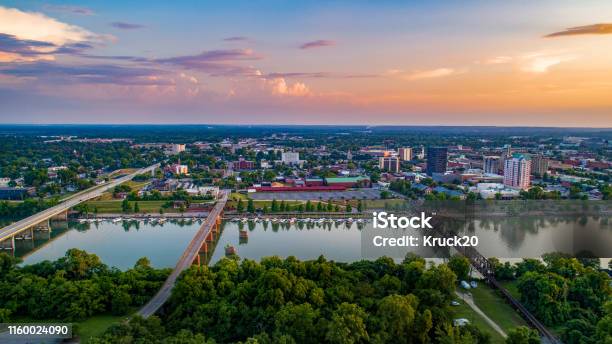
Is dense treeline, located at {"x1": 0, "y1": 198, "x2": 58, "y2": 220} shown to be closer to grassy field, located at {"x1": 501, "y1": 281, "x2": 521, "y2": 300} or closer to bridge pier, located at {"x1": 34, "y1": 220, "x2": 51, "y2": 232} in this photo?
bridge pier, located at {"x1": 34, "y1": 220, "x2": 51, "y2": 232}

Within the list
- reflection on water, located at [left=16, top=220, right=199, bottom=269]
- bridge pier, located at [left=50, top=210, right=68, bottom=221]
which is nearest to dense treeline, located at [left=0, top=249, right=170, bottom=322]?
reflection on water, located at [left=16, top=220, right=199, bottom=269]

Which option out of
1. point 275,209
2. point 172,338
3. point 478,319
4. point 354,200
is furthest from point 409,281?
point 354,200

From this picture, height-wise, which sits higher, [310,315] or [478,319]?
[310,315]

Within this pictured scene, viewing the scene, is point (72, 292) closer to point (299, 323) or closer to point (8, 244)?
point (299, 323)

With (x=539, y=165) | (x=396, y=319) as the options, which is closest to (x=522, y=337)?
(x=396, y=319)

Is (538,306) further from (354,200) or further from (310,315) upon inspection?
(354,200)

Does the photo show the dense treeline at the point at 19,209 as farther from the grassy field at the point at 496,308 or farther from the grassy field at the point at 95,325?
the grassy field at the point at 496,308
